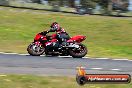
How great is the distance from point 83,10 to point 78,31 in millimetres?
6203

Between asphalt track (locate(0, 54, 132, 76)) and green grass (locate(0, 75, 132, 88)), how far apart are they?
109cm

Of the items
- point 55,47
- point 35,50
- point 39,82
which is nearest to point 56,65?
point 35,50

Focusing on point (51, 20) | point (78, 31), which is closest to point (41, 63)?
point (78, 31)

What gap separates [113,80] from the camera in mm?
13164

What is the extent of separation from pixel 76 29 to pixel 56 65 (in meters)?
14.9

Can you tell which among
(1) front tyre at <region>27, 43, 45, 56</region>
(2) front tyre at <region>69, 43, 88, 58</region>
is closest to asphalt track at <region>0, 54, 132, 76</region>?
(1) front tyre at <region>27, 43, 45, 56</region>

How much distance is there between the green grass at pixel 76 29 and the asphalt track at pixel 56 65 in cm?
480

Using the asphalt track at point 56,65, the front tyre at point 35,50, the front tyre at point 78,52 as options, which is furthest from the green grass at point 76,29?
the asphalt track at point 56,65

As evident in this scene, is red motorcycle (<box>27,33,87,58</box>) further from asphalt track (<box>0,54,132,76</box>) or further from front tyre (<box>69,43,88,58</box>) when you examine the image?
asphalt track (<box>0,54,132,76</box>)

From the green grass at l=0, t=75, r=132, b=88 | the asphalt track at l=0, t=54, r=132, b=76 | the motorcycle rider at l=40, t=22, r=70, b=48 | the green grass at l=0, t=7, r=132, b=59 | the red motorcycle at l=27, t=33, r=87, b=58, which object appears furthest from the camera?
the green grass at l=0, t=7, r=132, b=59

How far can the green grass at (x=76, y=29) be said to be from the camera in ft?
87.4

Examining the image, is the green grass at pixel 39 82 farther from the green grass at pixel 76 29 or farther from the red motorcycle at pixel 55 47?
the green grass at pixel 76 29

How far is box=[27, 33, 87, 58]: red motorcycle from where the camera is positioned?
67.4 feet

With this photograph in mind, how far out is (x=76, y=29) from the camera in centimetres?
3259
